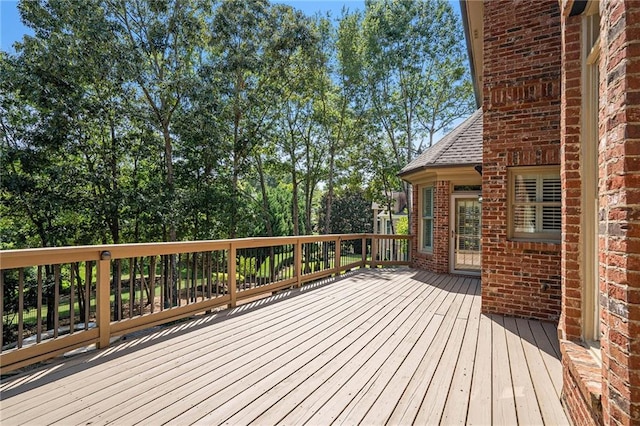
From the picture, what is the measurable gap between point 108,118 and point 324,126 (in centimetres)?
792

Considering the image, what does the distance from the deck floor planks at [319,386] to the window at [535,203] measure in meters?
2.34

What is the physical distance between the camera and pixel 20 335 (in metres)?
2.63

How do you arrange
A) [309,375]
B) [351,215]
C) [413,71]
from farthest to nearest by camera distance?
[351,215], [413,71], [309,375]

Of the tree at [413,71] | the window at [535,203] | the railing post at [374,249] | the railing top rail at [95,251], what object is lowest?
the railing post at [374,249]

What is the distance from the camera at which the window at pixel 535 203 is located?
14.3 feet

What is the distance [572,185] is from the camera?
2.29 meters

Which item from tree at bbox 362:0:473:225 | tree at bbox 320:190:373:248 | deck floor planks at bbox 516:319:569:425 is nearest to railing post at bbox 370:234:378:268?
deck floor planks at bbox 516:319:569:425

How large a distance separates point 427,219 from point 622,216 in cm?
727

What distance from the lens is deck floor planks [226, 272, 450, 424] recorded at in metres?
2.10

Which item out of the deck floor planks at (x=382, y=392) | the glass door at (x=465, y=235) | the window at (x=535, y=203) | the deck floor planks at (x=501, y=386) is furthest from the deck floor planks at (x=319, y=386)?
the glass door at (x=465, y=235)

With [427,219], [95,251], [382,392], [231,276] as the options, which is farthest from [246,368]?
[427,219]

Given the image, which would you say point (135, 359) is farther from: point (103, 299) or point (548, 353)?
point (548, 353)

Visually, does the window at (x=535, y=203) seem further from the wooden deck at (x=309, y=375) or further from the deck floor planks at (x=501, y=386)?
the deck floor planks at (x=501, y=386)

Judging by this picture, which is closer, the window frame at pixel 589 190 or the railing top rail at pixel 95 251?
the window frame at pixel 589 190
